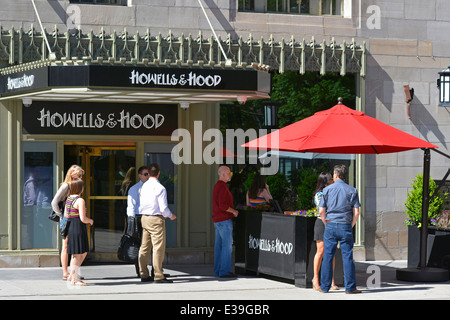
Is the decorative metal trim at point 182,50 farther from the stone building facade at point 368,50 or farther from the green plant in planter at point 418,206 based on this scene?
the green plant in planter at point 418,206

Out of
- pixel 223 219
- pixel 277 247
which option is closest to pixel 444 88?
pixel 277 247

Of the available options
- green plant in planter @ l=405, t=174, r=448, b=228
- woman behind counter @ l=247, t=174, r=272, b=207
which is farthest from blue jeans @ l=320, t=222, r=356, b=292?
green plant in planter @ l=405, t=174, r=448, b=228

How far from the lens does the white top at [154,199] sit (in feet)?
43.3

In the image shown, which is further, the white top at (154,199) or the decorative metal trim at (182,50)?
the decorative metal trim at (182,50)

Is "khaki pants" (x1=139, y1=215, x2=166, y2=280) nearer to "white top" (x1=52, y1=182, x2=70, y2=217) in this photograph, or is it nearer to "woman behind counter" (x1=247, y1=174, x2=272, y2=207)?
"white top" (x1=52, y1=182, x2=70, y2=217)

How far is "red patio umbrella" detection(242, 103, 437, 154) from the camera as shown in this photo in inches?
506

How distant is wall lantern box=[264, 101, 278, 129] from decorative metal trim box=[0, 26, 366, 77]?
696mm

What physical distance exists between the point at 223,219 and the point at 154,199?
1458 millimetres

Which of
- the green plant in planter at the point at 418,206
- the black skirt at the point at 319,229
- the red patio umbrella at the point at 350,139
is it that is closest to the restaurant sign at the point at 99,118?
the red patio umbrella at the point at 350,139

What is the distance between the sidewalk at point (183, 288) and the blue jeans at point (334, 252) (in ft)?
0.63

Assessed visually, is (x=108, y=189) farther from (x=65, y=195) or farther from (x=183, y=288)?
(x=183, y=288)

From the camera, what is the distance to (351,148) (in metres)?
14.7
